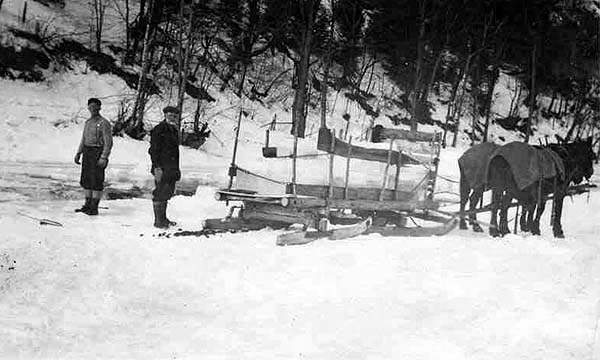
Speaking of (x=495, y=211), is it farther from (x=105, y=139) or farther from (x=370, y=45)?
(x=370, y=45)

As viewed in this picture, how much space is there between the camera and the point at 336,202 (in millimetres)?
8383

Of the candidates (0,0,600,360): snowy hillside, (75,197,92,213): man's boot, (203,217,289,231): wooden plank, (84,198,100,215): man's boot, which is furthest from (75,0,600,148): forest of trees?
(0,0,600,360): snowy hillside

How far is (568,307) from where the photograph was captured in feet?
17.7

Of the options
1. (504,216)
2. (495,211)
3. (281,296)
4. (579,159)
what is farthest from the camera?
(579,159)

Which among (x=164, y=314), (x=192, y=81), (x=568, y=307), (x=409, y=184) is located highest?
(x=192, y=81)

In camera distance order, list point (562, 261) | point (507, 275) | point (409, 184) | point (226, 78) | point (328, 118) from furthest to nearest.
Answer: point (328, 118) < point (226, 78) < point (409, 184) < point (562, 261) < point (507, 275)

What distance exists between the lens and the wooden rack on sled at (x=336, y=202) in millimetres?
8109

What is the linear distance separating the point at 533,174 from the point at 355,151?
3632 millimetres

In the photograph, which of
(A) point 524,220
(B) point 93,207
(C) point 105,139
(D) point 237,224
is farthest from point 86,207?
(A) point 524,220

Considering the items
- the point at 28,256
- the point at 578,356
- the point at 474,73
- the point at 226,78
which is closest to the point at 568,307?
the point at 578,356

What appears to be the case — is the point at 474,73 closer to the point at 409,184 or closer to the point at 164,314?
the point at 409,184

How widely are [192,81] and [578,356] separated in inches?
889

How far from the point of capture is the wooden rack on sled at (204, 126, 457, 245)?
811 cm

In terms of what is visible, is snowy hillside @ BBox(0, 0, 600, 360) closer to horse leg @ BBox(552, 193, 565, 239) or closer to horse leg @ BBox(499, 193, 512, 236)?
horse leg @ BBox(499, 193, 512, 236)
